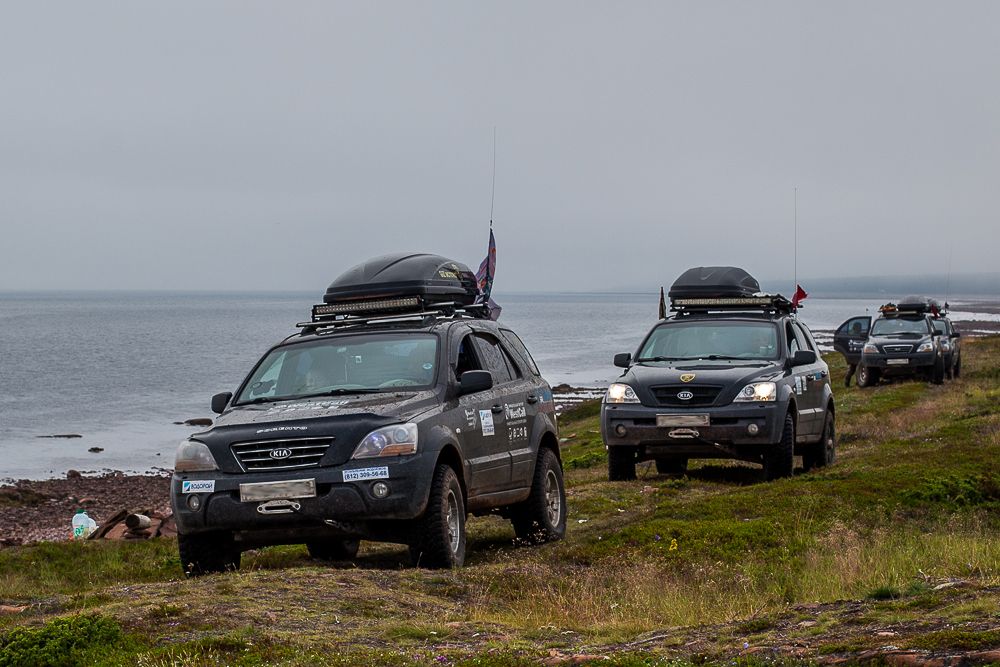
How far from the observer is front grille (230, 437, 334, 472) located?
950cm

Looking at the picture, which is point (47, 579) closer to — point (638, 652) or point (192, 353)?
point (638, 652)

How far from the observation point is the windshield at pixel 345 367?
10562mm

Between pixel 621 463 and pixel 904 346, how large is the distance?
1956 cm

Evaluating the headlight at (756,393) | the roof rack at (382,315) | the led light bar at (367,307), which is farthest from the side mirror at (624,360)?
the led light bar at (367,307)

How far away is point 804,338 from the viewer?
1798cm

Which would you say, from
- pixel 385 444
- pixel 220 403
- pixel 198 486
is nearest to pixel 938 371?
pixel 220 403

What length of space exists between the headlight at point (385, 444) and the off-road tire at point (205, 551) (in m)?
1.28

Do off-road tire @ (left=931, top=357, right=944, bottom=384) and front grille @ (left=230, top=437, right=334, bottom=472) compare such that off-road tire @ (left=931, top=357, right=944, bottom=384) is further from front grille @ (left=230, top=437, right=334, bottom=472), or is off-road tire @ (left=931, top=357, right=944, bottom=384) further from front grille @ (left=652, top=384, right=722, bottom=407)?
front grille @ (left=230, top=437, right=334, bottom=472)

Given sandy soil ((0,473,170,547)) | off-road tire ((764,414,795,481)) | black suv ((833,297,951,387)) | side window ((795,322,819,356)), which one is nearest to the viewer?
off-road tire ((764,414,795,481))

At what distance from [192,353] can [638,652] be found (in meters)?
96.0

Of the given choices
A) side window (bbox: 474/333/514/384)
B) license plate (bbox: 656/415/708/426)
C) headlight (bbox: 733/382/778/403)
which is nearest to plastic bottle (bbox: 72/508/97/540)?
license plate (bbox: 656/415/708/426)

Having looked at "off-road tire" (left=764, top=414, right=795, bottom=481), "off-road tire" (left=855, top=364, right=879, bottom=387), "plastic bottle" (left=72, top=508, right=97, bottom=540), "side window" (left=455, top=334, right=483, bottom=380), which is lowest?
"plastic bottle" (left=72, top=508, right=97, bottom=540)

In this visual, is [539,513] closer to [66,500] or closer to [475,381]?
[475,381]

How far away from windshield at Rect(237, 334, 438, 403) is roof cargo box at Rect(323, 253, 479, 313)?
773mm
